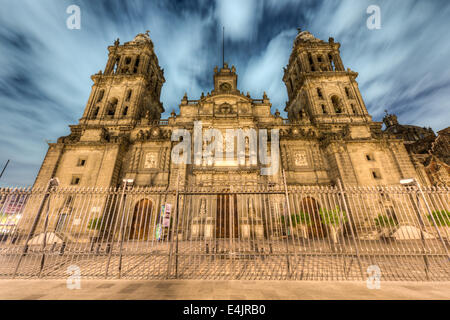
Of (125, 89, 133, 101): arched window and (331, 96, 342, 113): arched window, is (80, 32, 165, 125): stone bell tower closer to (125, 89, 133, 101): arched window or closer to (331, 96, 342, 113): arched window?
(125, 89, 133, 101): arched window

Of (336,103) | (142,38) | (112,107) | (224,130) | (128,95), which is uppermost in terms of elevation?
(142,38)

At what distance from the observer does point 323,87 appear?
25188 millimetres

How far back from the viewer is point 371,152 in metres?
19.0

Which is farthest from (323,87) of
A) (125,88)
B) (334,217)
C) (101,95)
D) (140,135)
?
(101,95)

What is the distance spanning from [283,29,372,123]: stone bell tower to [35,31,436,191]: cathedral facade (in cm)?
14

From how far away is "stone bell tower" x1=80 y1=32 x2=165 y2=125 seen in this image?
2347cm

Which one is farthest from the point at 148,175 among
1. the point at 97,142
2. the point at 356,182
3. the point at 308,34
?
the point at 308,34

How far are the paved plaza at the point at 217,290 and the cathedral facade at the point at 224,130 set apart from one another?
1078cm

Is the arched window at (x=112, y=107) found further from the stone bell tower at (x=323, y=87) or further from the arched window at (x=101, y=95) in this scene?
the stone bell tower at (x=323, y=87)

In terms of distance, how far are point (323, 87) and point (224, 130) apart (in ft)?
54.3

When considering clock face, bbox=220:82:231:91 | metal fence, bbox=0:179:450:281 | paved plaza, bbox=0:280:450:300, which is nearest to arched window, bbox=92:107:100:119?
metal fence, bbox=0:179:450:281

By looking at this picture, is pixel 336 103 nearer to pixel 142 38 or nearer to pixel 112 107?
pixel 112 107

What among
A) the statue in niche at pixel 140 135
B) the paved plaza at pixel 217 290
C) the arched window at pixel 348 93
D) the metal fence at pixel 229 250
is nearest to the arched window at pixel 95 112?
the statue in niche at pixel 140 135
